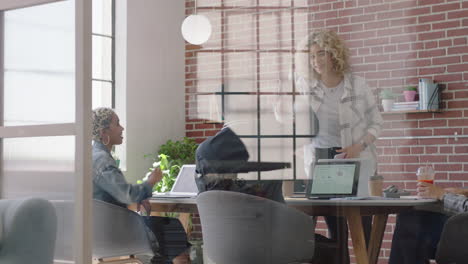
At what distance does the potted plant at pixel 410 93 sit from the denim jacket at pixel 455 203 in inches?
11.6

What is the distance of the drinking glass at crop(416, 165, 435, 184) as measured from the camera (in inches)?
84.7

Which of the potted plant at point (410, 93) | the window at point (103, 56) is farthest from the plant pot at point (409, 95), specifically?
the window at point (103, 56)

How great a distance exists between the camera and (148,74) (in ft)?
9.11

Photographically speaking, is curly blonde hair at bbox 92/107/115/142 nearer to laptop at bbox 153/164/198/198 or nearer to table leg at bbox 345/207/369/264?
laptop at bbox 153/164/198/198

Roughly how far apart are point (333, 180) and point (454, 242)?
408 millimetres

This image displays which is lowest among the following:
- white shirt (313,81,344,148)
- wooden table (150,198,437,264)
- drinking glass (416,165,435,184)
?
wooden table (150,198,437,264)

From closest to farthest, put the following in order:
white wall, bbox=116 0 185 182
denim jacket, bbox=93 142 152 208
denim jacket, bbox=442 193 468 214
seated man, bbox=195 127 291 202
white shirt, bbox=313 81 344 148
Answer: denim jacket, bbox=442 193 468 214
white shirt, bbox=313 81 344 148
seated man, bbox=195 127 291 202
white wall, bbox=116 0 185 182
denim jacket, bbox=93 142 152 208

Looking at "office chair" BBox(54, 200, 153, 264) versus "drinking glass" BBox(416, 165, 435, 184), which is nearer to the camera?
"drinking glass" BBox(416, 165, 435, 184)

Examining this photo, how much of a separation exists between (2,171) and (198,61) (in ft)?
3.26

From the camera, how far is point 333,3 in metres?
2.37

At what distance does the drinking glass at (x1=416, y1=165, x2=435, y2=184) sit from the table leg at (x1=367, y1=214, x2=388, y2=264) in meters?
0.17

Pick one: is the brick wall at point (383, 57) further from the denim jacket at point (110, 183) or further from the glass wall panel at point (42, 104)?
the glass wall panel at point (42, 104)

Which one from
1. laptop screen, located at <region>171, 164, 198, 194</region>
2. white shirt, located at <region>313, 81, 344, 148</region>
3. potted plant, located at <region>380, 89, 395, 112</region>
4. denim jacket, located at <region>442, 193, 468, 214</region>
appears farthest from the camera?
laptop screen, located at <region>171, 164, 198, 194</region>

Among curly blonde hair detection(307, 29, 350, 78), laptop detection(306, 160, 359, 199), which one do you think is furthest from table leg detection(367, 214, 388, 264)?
curly blonde hair detection(307, 29, 350, 78)
